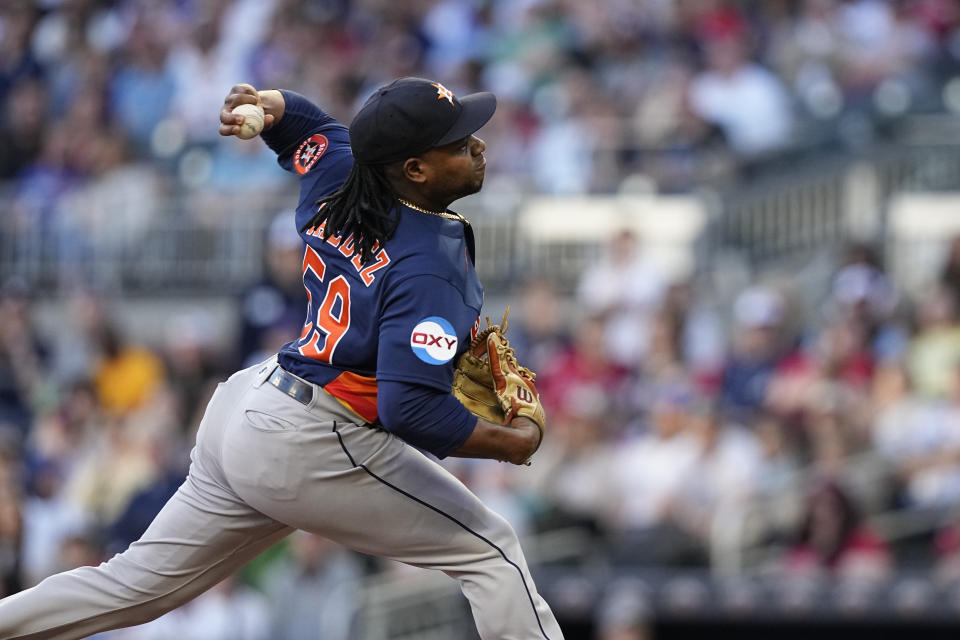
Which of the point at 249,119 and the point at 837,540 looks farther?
the point at 837,540

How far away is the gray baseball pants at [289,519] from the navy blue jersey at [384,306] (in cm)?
10

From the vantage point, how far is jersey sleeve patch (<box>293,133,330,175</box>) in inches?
184

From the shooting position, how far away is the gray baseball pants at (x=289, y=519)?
A: 14.1ft

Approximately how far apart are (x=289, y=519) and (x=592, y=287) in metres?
6.58

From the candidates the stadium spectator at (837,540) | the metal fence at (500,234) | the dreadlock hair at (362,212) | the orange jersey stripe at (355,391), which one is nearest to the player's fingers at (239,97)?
the dreadlock hair at (362,212)

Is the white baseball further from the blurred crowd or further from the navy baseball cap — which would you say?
the blurred crowd

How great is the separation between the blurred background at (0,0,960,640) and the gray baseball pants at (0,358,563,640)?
9.39 ft

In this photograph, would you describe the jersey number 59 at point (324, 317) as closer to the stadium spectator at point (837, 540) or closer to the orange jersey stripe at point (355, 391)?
the orange jersey stripe at point (355, 391)

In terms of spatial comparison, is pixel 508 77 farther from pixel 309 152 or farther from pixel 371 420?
pixel 371 420

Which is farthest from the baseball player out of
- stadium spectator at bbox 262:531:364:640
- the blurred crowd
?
the blurred crowd

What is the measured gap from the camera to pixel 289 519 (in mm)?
4336

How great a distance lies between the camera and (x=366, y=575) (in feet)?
28.5

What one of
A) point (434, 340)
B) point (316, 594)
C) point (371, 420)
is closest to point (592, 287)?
point (316, 594)

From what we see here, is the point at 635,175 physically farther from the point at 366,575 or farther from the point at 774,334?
the point at 366,575
